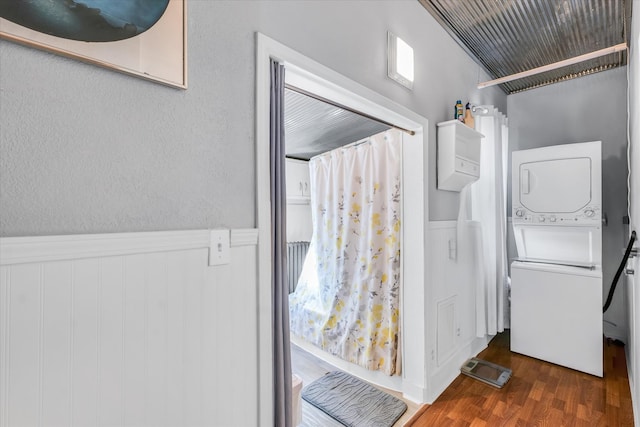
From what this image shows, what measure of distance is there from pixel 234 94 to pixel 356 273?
6.04ft

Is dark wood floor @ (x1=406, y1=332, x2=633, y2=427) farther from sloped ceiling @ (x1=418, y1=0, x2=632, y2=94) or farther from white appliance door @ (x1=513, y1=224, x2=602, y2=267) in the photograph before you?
sloped ceiling @ (x1=418, y1=0, x2=632, y2=94)

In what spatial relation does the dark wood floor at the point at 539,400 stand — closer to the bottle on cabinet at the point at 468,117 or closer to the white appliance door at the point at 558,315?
the white appliance door at the point at 558,315

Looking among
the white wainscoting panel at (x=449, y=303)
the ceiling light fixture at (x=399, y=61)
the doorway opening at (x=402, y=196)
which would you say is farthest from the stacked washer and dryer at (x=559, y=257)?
the ceiling light fixture at (x=399, y=61)

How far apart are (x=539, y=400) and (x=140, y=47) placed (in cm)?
294

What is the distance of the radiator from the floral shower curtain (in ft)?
2.99

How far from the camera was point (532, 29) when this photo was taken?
93.6 inches

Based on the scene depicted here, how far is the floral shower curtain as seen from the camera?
2.30m

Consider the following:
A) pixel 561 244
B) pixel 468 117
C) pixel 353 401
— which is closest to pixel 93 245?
pixel 353 401

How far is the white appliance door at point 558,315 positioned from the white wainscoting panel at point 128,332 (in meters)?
2.58

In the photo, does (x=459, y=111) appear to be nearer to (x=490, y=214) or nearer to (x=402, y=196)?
Answer: (x=402, y=196)

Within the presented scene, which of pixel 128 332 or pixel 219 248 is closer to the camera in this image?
pixel 128 332

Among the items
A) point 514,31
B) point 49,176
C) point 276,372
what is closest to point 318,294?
point 276,372

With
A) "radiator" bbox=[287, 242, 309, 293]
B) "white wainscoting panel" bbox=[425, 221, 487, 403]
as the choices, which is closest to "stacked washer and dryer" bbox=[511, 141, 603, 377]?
"white wainscoting panel" bbox=[425, 221, 487, 403]

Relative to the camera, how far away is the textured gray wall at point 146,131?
2.32 ft
